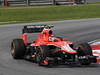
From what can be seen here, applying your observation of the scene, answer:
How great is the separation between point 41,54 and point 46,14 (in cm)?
2070

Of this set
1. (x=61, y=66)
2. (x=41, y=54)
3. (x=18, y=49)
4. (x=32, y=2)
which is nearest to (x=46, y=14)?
Answer: (x=32, y=2)

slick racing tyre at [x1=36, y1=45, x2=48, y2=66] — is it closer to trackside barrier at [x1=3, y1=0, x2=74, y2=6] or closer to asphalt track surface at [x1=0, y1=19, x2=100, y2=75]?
asphalt track surface at [x1=0, y1=19, x2=100, y2=75]

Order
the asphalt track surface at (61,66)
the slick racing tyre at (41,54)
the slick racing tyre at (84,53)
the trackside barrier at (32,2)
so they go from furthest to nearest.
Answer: the trackside barrier at (32,2)
the slick racing tyre at (84,53)
the slick racing tyre at (41,54)
the asphalt track surface at (61,66)

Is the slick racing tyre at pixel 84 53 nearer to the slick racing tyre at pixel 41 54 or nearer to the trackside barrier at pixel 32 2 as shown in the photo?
the slick racing tyre at pixel 41 54

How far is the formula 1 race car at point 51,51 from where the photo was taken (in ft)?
38.0

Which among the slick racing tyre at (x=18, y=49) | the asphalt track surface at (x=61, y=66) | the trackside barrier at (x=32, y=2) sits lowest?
the asphalt track surface at (x=61, y=66)

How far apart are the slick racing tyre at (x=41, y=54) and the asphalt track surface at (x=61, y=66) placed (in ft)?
0.53

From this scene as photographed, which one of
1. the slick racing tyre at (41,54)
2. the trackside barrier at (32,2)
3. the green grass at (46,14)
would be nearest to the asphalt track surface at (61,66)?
the slick racing tyre at (41,54)

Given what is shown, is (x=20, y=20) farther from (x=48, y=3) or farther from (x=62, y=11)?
(x=48, y=3)

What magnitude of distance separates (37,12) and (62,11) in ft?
7.71

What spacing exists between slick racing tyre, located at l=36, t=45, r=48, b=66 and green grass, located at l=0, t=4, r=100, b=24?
1572 centimetres

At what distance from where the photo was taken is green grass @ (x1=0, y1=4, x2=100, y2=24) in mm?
29078

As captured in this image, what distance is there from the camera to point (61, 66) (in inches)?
468

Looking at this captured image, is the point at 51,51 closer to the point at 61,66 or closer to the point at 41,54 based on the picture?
the point at 41,54
